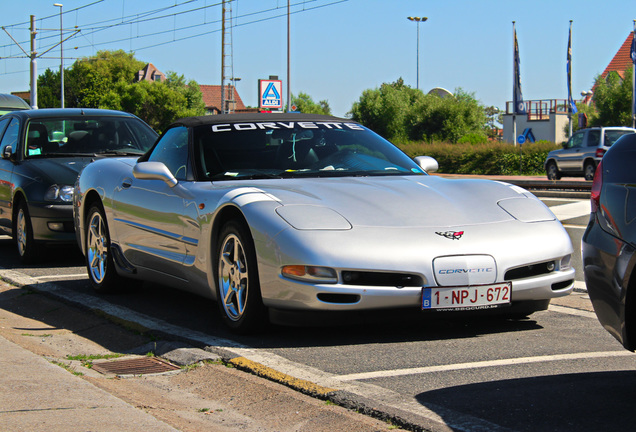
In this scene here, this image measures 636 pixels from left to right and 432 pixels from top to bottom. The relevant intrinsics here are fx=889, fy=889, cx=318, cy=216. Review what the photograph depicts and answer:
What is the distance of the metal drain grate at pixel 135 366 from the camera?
4.82m

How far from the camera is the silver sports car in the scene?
487 centimetres

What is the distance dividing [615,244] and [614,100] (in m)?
58.1

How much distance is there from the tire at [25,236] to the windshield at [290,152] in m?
3.61

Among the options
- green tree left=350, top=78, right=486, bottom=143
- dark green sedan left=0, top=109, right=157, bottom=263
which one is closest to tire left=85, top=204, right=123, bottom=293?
dark green sedan left=0, top=109, right=157, bottom=263

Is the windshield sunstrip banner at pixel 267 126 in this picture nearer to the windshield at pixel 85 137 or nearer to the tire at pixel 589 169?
the windshield at pixel 85 137

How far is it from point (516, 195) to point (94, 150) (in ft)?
19.0

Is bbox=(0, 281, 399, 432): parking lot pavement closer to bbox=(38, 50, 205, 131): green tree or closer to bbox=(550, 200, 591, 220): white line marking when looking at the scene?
bbox=(550, 200, 591, 220): white line marking

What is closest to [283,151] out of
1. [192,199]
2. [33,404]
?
[192,199]

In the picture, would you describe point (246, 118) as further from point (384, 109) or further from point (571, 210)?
point (384, 109)

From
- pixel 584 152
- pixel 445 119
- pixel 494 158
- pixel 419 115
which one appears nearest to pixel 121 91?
pixel 419 115

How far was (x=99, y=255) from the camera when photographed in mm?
7473

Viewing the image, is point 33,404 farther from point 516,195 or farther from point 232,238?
point 516,195

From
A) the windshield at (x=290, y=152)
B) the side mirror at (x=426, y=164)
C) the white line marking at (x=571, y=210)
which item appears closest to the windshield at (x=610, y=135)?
the white line marking at (x=571, y=210)

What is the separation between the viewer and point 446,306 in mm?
4879
